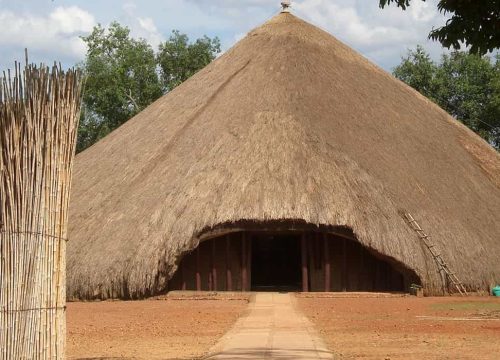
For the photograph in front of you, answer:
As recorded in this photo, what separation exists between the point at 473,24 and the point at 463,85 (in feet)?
115

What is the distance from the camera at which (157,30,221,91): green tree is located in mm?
43000

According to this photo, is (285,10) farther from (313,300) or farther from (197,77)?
(313,300)

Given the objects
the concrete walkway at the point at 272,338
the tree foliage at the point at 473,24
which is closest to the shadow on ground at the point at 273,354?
the concrete walkway at the point at 272,338

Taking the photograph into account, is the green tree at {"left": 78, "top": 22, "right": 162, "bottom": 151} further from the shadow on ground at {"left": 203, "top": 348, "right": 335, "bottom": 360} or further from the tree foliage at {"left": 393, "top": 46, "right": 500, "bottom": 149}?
the shadow on ground at {"left": 203, "top": 348, "right": 335, "bottom": 360}

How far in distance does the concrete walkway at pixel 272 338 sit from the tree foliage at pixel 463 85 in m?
28.2

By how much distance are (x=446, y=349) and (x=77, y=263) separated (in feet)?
37.3

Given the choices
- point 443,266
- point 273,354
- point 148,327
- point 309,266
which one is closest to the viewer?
point 273,354

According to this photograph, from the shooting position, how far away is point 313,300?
19.1m

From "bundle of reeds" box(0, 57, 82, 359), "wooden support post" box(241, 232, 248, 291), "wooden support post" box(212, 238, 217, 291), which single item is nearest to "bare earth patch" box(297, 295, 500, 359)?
"wooden support post" box(241, 232, 248, 291)

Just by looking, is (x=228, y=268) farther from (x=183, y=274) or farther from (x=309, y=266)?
(x=309, y=266)

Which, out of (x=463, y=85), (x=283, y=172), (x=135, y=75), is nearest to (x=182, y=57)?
(x=135, y=75)

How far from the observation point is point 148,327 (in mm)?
13648

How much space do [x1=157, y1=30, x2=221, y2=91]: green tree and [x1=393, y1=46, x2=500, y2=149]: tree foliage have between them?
31.4 ft

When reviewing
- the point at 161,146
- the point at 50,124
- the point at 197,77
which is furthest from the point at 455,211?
the point at 50,124
